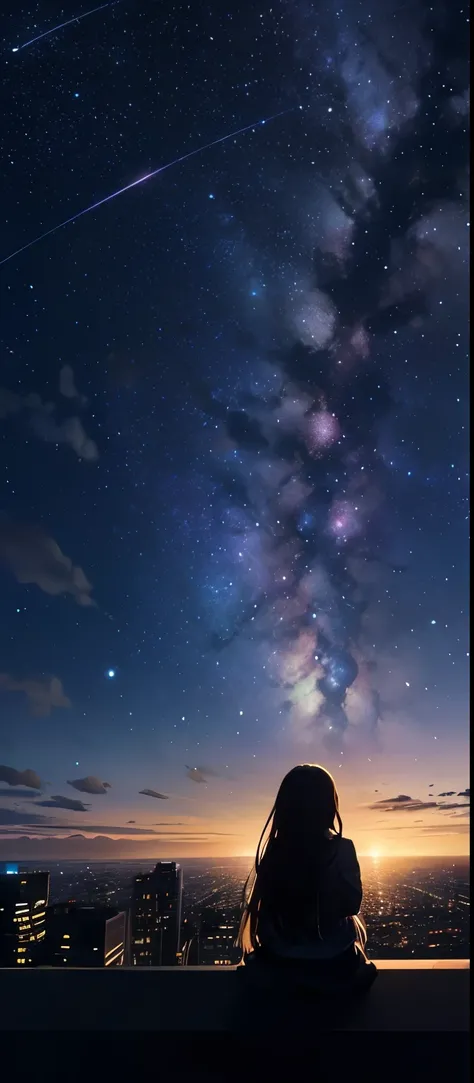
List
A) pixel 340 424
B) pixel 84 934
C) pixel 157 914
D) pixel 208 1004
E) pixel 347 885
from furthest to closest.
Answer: pixel 340 424
pixel 157 914
pixel 84 934
pixel 347 885
pixel 208 1004

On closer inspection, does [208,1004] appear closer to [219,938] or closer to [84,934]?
[219,938]

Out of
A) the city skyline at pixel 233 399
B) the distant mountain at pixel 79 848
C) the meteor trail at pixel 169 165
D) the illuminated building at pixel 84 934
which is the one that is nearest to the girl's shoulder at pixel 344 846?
the illuminated building at pixel 84 934

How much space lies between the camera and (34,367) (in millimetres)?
4676

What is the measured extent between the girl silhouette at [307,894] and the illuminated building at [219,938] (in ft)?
0.20

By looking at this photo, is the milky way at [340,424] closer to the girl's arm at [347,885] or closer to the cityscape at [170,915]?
the cityscape at [170,915]

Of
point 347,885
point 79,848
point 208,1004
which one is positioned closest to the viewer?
point 208,1004

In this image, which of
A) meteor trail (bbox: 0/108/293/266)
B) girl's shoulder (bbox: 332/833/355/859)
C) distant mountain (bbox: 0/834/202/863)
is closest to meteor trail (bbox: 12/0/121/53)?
meteor trail (bbox: 0/108/293/266)

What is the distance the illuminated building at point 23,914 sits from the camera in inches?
107

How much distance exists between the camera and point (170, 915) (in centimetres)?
339

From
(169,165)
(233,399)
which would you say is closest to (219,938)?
(233,399)

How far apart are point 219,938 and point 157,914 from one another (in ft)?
4.15

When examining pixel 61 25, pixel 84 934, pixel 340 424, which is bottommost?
pixel 84 934

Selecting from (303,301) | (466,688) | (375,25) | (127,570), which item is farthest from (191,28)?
(466,688)

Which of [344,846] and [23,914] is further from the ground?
[344,846]
